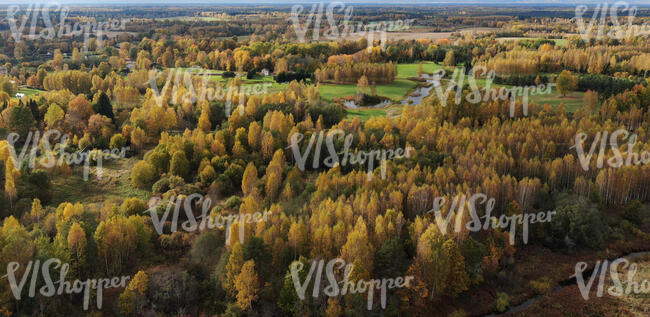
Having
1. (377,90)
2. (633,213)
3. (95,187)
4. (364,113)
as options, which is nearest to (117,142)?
(95,187)

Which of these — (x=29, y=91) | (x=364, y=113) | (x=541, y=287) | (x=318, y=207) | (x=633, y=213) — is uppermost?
(x=29, y=91)

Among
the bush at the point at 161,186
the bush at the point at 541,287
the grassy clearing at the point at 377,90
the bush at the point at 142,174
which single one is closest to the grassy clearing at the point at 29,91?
the bush at the point at 142,174

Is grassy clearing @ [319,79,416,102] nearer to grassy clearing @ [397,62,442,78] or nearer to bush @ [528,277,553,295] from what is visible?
grassy clearing @ [397,62,442,78]

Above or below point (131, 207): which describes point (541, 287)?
below

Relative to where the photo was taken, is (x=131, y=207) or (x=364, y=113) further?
(x=364, y=113)

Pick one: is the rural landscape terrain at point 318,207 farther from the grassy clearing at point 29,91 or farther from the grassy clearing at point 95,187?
the grassy clearing at point 29,91

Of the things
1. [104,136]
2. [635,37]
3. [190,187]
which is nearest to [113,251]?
[190,187]

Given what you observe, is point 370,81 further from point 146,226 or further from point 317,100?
point 146,226

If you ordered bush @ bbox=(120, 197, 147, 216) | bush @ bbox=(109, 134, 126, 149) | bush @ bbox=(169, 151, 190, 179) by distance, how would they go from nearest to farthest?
bush @ bbox=(120, 197, 147, 216) < bush @ bbox=(169, 151, 190, 179) < bush @ bbox=(109, 134, 126, 149)

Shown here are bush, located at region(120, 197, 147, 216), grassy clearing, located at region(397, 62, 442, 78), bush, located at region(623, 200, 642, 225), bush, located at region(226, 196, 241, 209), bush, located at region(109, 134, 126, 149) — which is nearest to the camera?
bush, located at region(120, 197, 147, 216)

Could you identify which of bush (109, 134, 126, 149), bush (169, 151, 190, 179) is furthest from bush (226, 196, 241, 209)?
bush (109, 134, 126, 149)

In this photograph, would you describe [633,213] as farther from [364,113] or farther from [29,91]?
[29,91]
